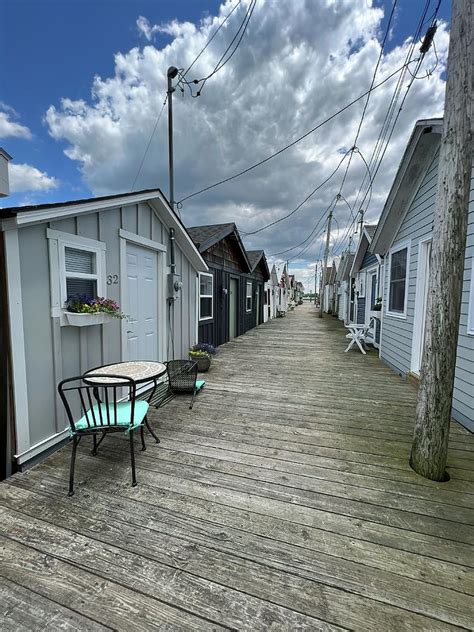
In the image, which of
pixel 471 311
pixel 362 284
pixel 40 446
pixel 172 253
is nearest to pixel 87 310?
pixel 40 446

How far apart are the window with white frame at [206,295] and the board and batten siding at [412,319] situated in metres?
4.29

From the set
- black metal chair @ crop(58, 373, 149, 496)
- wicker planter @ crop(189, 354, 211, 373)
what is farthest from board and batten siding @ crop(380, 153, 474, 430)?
wicker planter @ crop(189, 354, 211, 373)

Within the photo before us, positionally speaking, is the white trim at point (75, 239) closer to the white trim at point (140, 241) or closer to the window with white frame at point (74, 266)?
the window with white frame at point (74, 266)

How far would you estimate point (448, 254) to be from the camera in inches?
78.9

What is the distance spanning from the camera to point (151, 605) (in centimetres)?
122

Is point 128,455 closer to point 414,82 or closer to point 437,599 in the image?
point 437,599

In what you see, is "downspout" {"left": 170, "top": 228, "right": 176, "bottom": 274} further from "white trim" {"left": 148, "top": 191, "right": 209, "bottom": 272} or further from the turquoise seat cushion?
the turquoise seat cushion

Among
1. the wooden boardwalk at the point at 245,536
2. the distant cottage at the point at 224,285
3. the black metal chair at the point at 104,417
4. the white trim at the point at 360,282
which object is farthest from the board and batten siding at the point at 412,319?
the distant cottage at the point at 224,285

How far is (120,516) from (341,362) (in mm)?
5351

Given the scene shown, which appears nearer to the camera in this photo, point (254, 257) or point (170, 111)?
point (170, 111)

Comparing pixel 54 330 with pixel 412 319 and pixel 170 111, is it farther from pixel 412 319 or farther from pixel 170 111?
pixel 412 319

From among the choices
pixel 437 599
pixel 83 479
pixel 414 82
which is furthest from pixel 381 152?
pixel 83 479

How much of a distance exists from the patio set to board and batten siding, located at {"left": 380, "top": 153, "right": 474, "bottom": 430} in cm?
271

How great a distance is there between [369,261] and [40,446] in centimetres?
965
